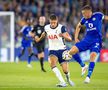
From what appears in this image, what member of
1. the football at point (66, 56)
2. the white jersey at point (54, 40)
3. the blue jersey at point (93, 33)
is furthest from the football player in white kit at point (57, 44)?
the blue jersey at point (93, 33)

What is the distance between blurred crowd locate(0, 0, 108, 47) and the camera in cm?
3616

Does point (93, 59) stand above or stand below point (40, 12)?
below

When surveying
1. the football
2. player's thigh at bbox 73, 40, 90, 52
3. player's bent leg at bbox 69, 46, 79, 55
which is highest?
player's thigh at bbox 73, 40, 90, 52

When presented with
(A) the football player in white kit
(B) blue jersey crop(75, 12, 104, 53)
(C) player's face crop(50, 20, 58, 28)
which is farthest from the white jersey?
(B) blue jersey crop(75, 12, 104, 53)

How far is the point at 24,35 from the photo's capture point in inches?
1235

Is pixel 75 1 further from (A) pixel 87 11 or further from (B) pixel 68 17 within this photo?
(A) pixel 87 11

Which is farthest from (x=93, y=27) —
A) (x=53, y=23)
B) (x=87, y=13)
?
(x=53, y=23)

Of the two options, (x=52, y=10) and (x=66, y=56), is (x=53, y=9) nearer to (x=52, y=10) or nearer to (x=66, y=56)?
(x=52, y=10)

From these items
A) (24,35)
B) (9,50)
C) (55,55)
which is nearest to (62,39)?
(55,55)

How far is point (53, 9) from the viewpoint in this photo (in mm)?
37219

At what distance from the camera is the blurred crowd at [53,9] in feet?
119

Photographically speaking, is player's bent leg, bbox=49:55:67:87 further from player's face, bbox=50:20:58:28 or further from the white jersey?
player's face, bbox=50:20:58:28

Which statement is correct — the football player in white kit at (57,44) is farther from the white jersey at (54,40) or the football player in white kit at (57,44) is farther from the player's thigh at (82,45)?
the player's thigh at (82,45)

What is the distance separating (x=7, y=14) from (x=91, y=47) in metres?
17.6
